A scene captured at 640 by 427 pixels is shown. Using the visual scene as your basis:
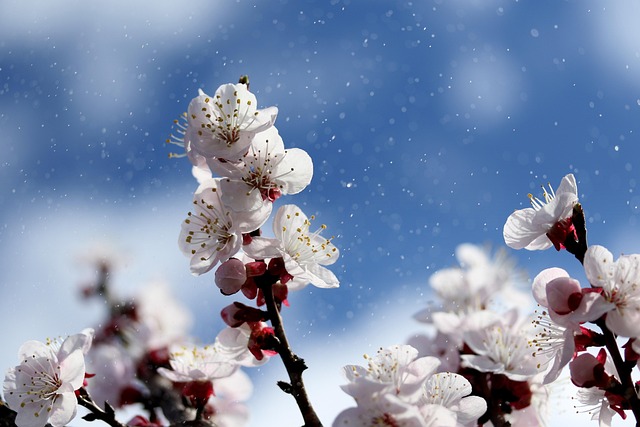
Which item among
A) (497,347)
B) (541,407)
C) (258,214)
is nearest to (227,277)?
(258,214)

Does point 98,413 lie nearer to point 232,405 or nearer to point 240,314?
point 240,314

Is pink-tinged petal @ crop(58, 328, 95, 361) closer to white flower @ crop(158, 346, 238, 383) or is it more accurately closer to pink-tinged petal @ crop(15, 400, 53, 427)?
pink-tinged petal @ crop(15, 400, 53, 427)

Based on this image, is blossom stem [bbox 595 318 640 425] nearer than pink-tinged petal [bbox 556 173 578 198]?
Yes

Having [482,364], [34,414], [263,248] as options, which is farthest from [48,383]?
[482,364]

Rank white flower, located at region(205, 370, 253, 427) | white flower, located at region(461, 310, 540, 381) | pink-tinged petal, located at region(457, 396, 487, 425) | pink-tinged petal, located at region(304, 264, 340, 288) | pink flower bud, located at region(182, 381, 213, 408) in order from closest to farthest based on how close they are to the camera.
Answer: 1. pink-tinged petal, located at region(457, 396, 487, 425)
2. pink-tinged petal, located at region(304, 264, 340, 288)
3. white flower, located at region(461, 310, 540, 381)
4. pink flower bud, located at region(182, 381, 213, 408)
5. white flower, located at region(205, 370, 253, 427)

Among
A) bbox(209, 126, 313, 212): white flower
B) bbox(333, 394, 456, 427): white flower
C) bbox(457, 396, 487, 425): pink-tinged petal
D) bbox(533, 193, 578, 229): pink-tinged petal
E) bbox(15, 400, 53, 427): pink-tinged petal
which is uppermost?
bbox(209, 126, 313, 212): white flower

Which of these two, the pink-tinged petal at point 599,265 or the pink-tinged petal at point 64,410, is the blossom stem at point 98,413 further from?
the pink-tinged petal at point 599,265

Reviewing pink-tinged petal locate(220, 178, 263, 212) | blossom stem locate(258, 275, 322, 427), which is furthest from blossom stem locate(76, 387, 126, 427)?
pink-tinged petal locate(220, 178, 263, 212)

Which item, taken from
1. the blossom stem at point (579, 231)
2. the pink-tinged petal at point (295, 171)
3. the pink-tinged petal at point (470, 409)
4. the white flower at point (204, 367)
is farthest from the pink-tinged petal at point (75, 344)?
the blossom stem at point (579, 231)
